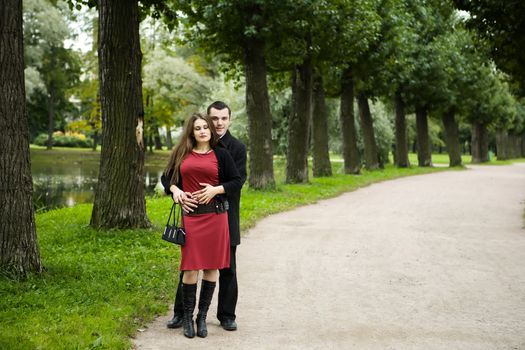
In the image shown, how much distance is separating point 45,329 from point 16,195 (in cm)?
198

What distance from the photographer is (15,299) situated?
5.68m

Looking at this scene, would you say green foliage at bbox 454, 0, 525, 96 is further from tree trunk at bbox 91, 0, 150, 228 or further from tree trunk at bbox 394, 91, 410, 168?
tree trunk at bbox 394, 91, 410, 168

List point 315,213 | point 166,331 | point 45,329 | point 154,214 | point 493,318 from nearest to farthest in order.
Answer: point 45,329
point 166,331
point 493,318
point 154,214
point 315,213

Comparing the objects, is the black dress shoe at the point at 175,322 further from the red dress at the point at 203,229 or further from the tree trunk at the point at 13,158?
the tree trunk at the point at 13,158

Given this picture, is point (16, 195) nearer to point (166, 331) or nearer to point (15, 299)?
point (15, 299)

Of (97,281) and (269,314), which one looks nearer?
(269,314)

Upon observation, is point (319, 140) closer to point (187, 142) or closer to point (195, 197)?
point (187, 142)

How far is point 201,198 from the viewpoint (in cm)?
505

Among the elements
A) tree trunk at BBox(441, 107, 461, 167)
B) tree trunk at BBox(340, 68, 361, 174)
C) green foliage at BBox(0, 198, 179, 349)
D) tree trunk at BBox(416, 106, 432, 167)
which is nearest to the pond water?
green foliage at BBox(0, 198, 179, 349)

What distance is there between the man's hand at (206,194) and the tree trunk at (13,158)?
2.43 m

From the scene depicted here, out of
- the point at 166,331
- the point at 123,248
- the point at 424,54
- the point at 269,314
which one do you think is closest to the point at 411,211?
the point at 123,248

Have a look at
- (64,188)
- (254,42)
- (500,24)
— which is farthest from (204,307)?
(64,188)

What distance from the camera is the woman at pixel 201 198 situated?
5102mm

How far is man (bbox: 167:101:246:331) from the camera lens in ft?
17.7
